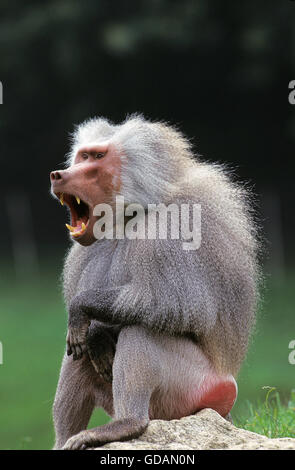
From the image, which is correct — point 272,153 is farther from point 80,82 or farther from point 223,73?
point 80,82

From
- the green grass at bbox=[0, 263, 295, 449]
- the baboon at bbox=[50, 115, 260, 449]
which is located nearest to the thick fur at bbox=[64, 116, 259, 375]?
the baboon at bbox=[50, 115, 260, 449]

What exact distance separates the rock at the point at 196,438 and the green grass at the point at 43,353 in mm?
2131

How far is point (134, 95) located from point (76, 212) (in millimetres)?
12108

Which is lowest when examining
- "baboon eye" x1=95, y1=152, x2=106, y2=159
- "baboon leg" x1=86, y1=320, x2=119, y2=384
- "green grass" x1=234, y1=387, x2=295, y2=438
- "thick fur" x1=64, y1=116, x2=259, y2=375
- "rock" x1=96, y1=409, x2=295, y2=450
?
"green grass" x1=234, y1=387, x2=295, y2=438

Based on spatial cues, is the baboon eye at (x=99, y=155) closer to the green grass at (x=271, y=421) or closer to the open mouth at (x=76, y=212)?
the open mouth at (x=76, y=212)

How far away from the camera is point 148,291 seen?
4191mm

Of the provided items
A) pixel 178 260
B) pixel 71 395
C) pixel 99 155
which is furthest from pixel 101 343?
pixel 99 155

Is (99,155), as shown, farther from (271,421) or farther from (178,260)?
(271,421)

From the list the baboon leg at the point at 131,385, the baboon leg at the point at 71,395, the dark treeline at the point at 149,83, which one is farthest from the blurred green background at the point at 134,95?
the baboon leg at the point at 131,385

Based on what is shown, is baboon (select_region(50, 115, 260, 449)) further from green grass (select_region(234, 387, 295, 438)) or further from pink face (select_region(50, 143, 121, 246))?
green grass (select_region(234, 387, 295, 438))

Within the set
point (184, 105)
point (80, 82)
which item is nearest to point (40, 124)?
point (80, 82)

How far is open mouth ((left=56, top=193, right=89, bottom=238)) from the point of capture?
4570 mm

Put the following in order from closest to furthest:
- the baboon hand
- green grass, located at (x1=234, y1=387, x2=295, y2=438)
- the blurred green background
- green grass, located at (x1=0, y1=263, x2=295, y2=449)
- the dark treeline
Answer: the baboon hand
green grass, located at (x1=234, y1=387, x2=295, y2=438)
green grass, located at (x1=0, y1=263, x2=295, y2=449)
the blurred green background
the dark treeline

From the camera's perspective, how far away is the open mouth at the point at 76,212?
4.57m
